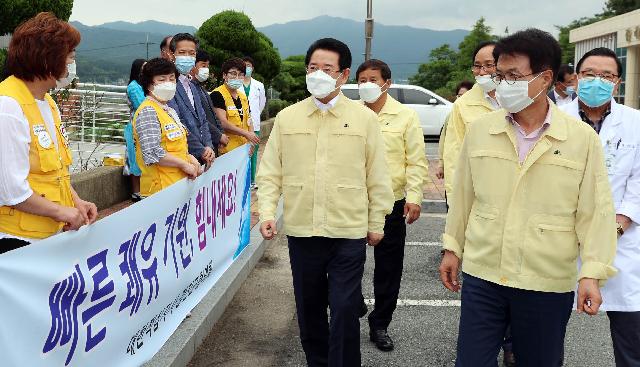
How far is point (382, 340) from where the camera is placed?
→ 440 centimetres

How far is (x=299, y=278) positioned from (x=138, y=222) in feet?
2.97

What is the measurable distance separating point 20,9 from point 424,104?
555 inches

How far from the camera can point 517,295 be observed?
2721 millimetres

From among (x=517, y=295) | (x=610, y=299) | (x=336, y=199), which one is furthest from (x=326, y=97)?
(x=610, y=299)

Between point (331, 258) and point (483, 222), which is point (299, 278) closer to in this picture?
point (331, 258)

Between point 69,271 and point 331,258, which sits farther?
point 331,258

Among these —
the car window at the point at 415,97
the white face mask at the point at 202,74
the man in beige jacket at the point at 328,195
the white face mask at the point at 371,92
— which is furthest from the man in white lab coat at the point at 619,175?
the car window at the point at 415,97

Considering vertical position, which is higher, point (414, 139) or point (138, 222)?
point (414, 139)

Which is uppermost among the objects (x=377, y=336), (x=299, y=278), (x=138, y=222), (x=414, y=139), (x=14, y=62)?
(x=14, y=62)

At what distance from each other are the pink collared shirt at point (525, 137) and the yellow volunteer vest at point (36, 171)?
78.2 inches

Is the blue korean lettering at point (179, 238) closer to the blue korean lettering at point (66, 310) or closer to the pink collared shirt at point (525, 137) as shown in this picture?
the blue korean lettering at point (66, 310)

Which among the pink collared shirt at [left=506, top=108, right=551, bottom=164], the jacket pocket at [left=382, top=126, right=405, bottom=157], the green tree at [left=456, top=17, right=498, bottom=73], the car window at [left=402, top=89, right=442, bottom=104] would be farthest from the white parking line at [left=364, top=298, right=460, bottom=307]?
the green tree at [left=456, top=17, right=498, bottom=73]

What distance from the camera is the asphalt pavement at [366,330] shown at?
4.20 metres

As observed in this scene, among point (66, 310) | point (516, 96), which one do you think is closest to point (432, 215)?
point (516, 96)
